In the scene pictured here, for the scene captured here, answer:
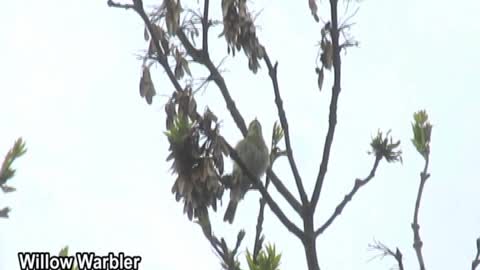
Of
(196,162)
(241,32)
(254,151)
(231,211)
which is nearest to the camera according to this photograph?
(196,162)

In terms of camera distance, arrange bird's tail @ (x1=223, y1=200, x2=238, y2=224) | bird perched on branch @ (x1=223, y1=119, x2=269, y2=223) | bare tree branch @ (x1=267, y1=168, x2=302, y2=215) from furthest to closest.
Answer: bird perched on branch @ (x1=223, y1=119, x2=269, y2=223) < bird's tail @ (x1=223, y1=200, x2=238, y2=224) < bare tree branch @ (x1=267, y1=168, x2=302, y2=215)

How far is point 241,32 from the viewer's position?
4777 millimetres

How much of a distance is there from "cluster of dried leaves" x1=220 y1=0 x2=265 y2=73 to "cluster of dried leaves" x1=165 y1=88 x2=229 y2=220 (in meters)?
0.50

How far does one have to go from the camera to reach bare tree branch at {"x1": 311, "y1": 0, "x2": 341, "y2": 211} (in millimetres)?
4449

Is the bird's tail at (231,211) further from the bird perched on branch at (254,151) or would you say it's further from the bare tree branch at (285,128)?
the bird perched on branch at (254,151)

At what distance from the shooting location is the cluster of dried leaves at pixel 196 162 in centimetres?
430

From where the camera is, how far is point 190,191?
4.30 metres

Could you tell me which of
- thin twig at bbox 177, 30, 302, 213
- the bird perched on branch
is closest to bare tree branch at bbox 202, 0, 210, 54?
thin twig at bbox 177, 30, 302, 213

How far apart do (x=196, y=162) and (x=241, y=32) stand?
811mm

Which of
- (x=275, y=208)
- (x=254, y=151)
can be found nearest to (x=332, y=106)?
(x=275, y=208)

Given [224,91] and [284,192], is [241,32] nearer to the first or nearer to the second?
[224,91]

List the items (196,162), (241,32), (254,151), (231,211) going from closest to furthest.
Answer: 1. (196,162)
2. (241,32)
3. (231,211)
4. (254,151)

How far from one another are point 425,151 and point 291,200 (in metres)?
0.75

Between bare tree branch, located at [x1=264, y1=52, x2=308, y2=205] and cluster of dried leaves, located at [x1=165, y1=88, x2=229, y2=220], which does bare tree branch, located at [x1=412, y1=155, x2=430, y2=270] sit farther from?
cluster of dried leaves, located at [x1=165, y1=88, x2=229, y2=220]
